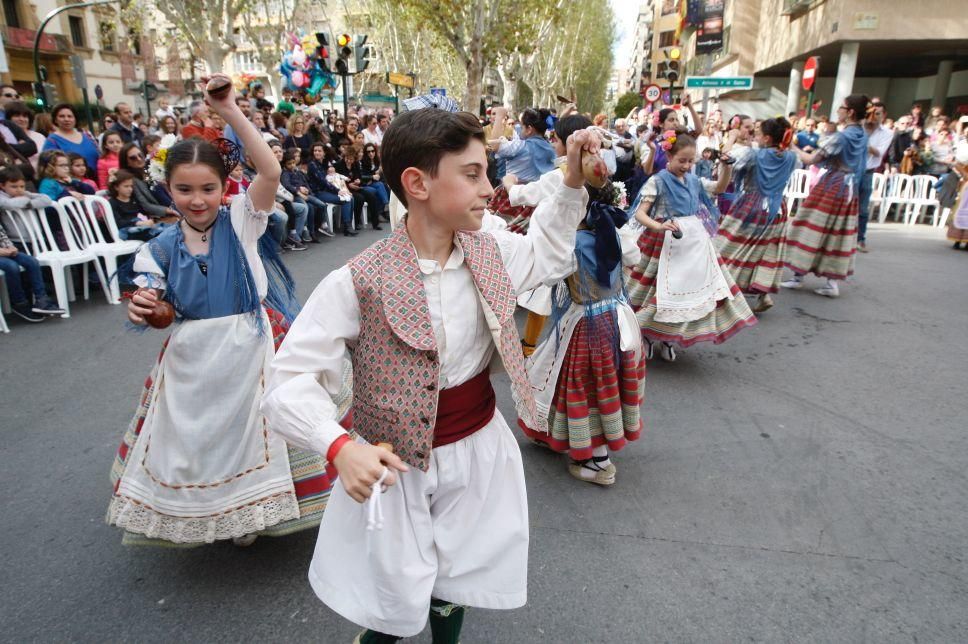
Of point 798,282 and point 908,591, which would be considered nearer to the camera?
point 908,591

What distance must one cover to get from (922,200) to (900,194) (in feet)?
2.13

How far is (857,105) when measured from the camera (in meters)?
6.37

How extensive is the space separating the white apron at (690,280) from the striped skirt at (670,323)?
90mm

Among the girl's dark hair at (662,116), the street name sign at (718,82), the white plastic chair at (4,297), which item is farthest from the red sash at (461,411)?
the street name sign at (718,82)

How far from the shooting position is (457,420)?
1.66 meters

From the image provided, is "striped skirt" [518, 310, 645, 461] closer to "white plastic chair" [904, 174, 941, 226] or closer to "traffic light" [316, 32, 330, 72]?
"white plastic chair" [904, 174, 941, 226]

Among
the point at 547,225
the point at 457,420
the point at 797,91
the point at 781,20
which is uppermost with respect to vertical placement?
the point at 781,20

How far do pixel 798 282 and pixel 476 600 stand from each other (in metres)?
6.95

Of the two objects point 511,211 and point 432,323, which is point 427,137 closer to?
point 432,323

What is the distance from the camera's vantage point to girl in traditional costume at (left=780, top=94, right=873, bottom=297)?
647 cm

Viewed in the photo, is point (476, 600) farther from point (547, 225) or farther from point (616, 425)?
point (616, 425)

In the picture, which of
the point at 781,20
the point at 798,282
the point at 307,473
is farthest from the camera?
the point at 781,20

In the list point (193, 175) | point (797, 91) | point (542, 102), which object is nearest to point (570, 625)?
point (193, 175)

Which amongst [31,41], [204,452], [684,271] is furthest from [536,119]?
[31,41]
